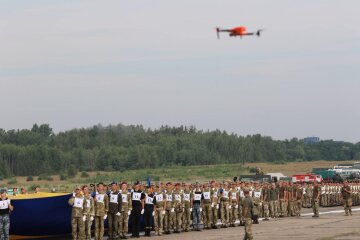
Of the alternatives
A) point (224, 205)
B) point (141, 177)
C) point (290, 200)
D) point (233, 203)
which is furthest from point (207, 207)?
point (141, 177)

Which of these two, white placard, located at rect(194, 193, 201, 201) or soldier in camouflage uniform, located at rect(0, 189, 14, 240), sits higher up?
white placard, located at rect(194, 193, 201, 201)

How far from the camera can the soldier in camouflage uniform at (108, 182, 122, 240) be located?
95.7ft

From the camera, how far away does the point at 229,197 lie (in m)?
35.3

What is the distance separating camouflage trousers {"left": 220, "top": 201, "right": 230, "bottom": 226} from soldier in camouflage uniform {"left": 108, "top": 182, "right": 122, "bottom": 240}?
6313 mm

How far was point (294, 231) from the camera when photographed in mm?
31453

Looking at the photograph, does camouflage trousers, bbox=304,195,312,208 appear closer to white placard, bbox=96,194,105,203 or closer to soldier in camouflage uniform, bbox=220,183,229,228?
soldier in camouflage uniform, bbox=220,183,229,228

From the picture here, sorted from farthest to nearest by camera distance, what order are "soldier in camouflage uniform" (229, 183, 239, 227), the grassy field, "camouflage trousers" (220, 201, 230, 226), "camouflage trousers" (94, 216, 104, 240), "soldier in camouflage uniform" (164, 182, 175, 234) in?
the grassy field → "soldier in camouflage uniform" (229, 183, 239, 227) → "camouflage trousers" (220, 201, 230, 226) → "soldier in camouflage uniform" (164, 182, 175, 234) → "camouflage trousers" (94, 216, 104, 240)

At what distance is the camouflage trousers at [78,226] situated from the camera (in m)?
27.4

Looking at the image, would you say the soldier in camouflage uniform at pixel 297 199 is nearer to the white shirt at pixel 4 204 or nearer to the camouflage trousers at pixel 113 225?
the camouflage trousers at pixel 113 225

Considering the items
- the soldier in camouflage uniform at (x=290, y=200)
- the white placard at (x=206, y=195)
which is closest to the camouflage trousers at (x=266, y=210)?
the soldier in camouflage uniform at (x=290, y=200)

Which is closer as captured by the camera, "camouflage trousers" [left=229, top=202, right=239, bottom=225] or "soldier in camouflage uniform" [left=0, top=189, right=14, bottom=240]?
"soldier in camouflage uniform" [left=0, top=189, right=14, bottom=240]

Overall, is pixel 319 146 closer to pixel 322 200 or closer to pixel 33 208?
pixel 322 200

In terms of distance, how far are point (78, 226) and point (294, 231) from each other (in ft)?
25.4

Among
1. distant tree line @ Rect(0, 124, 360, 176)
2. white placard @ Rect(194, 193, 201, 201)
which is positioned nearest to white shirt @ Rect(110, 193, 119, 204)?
white placard @ Rect(194, 193, 201, 201)
